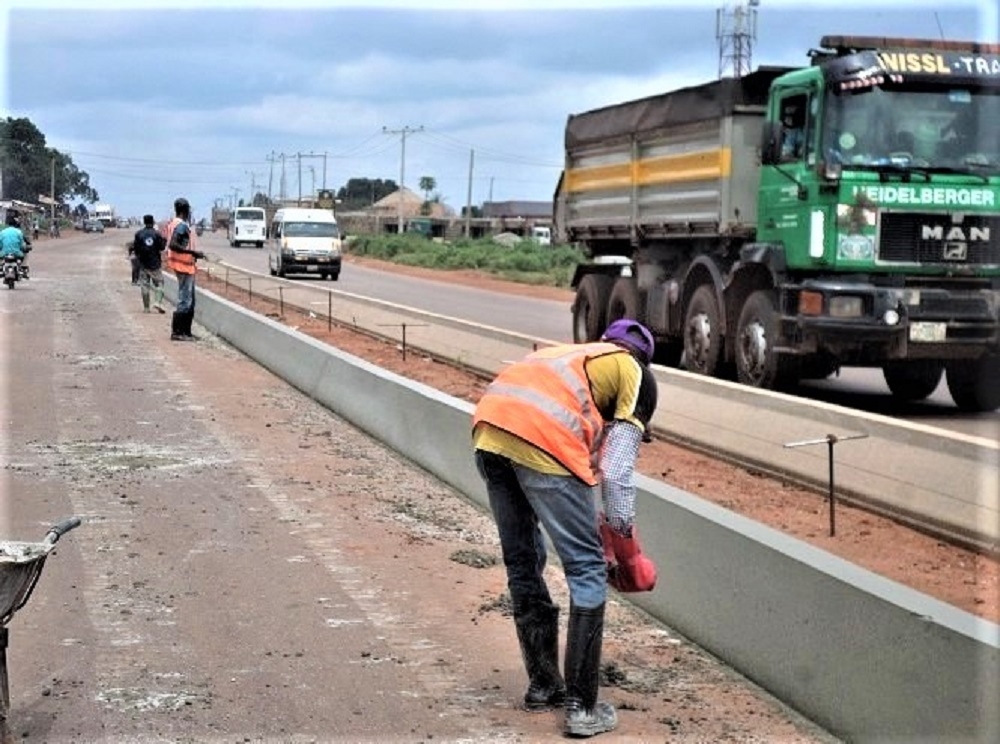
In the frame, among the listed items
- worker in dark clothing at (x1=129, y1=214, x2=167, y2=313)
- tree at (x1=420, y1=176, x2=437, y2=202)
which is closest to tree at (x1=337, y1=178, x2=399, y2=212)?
tree at (x1=420, y1=176, x2=437, y2=202)

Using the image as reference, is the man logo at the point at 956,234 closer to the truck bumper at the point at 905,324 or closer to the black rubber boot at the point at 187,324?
the truck bumper at the point at 905,324

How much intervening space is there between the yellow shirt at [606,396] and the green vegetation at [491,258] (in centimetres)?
3462

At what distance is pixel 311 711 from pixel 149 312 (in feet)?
66.6

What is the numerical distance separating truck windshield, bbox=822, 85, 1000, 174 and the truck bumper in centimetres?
108

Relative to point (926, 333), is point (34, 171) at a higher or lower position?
higher

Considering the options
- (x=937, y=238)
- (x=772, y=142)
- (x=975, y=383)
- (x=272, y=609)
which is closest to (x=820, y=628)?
(x=272, y=609)

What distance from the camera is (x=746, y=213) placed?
1296cm

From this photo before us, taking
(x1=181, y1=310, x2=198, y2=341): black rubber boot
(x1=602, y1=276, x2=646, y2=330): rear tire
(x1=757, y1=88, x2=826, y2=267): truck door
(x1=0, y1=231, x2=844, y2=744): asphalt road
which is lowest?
(x1=0, y1=231, x2=844, y2=744): asphalt road

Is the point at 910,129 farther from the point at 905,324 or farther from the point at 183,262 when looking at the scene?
the point at 183,262

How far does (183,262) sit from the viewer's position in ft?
58.6

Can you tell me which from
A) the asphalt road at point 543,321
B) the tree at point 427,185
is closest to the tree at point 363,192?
the tree at point 427,185

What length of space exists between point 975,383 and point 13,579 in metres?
10.3

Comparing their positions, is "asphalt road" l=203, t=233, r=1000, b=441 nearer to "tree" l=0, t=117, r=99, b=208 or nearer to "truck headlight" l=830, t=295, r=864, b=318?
"truck headlight" l=830, t=295, r=864, b=318

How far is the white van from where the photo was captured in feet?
135
